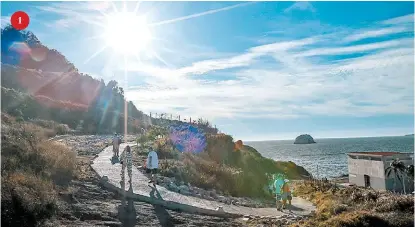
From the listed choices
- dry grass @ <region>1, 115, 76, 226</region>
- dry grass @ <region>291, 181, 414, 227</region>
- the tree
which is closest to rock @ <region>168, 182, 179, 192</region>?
dry grass @ <region>1, 115, 76, 226</region>

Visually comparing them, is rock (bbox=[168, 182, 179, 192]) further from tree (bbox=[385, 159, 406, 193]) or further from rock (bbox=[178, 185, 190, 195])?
tree (bbox=[385, 159, 406, 193])

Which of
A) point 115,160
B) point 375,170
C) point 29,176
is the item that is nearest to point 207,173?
point 115,160

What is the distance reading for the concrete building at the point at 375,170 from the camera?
36.5m

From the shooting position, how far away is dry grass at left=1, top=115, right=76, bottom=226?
28.7 ft

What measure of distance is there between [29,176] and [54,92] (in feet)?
169

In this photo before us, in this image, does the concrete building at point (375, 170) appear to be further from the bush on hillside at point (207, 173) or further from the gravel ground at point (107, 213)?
the gravel ground at point (107, 213)

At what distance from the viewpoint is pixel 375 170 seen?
125 ft

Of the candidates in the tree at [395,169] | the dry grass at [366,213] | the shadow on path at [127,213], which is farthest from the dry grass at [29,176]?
the tree at [395,169]

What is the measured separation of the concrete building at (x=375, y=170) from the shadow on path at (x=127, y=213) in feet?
103

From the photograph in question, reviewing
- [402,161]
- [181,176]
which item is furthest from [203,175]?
[402,161]

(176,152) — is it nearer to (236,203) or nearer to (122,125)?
(236,203)

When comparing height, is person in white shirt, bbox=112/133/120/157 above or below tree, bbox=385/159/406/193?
above

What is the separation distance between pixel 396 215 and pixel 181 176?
9060 millimetres

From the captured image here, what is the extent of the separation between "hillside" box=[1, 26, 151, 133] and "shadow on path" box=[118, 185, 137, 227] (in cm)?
2180
